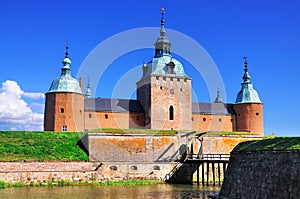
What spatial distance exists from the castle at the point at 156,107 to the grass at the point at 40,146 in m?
4.60

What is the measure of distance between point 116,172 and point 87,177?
2421mm

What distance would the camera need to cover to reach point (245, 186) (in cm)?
1499

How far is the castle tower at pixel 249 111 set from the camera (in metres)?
43.4

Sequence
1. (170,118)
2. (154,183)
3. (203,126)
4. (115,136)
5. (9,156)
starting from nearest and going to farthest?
(9,156)
(154,183)
(115,136)
(170,118)
(203,126)

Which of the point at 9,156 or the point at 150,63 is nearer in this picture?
the point at 9,156

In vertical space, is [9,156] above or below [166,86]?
below

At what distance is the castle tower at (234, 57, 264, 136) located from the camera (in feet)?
142

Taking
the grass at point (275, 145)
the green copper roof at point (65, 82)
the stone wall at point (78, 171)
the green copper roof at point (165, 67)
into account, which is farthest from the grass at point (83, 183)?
the green copper roof at point (165, 67)

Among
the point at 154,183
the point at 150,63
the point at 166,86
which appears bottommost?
the point at 154,183

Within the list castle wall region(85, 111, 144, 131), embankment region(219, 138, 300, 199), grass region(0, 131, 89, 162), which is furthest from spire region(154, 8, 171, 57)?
embankment region(219, 138, 300, 199)

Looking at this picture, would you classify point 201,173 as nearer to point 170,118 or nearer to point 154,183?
point 154,183

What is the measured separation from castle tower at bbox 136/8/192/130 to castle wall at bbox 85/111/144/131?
1.15m

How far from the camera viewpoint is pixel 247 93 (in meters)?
44.2

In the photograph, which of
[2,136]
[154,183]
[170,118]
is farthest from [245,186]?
[170,118]
